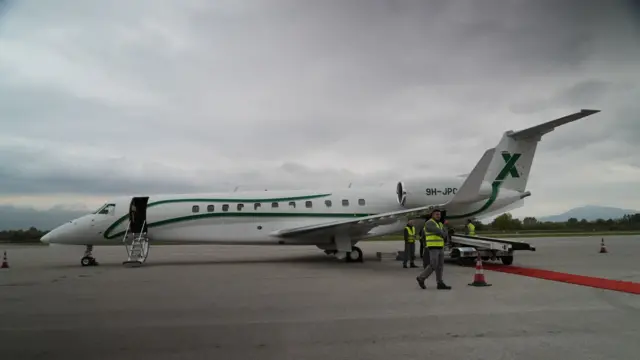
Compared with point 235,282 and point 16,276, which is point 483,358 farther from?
point 16,276

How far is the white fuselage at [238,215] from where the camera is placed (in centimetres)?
1862

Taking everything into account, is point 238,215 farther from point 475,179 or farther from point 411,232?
point 475,179

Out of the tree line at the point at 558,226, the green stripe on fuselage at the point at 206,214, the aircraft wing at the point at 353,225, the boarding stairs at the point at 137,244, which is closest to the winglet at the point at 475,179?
the aircraft wing at the point at 353,225

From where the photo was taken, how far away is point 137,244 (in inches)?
724

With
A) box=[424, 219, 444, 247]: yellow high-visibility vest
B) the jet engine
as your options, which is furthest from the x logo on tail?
box=[424, 219, 444, 247]: yellow high-visibility vest

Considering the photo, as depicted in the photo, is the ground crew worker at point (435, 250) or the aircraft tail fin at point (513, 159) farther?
the aircraft tail fin at point (513, 159)

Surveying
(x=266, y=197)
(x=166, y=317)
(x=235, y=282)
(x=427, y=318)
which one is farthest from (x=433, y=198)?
(x=166, y=317)

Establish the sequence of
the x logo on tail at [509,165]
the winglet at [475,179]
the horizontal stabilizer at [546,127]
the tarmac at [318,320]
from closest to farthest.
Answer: the tarmac at [318,320], the horizontal stabilizer at [546,127], the winglet at [475,179], the x logo on tail at [509,165]

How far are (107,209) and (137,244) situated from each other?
2071mm

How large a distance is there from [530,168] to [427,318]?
1362cm

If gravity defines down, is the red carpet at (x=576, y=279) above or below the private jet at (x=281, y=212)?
below

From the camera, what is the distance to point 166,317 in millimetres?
7219

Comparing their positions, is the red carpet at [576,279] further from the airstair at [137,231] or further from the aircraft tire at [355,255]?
the airstair at [137,231]

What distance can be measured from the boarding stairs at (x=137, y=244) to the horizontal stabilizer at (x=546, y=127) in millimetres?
15349
